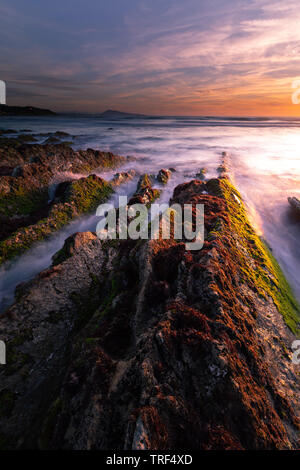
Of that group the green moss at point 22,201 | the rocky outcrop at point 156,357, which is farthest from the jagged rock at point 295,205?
the green moss at point 22,201

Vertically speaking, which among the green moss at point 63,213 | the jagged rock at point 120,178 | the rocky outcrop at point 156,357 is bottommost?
the rocky outcrop at point 156,357

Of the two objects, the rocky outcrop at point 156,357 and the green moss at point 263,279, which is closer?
the rocky outcrop at point 156,357

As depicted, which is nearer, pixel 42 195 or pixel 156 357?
pixel 156 357

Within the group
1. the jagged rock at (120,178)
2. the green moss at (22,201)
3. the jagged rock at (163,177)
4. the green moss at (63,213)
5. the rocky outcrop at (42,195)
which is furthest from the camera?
the jagged rock at (163,177)

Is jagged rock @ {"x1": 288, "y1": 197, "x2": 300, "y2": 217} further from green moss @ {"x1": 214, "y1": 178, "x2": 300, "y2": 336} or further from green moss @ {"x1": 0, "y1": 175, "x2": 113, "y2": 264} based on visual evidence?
green moss @ {"x1": 0, "y1": 175, "x2": 113, "y2": 264}

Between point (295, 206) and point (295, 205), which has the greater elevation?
point (295, 205)

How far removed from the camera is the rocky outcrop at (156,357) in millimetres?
4965

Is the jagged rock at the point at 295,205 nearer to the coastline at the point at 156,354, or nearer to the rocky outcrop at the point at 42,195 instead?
the coastline at the point at 156,354

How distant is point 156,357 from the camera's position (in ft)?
18.8

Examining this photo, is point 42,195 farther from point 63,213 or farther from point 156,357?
point 156,357

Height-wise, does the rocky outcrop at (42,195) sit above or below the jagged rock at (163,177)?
below

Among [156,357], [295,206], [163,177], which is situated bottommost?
[156,357]

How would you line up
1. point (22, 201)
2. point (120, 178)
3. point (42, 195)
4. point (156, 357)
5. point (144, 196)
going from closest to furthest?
point (156, 357), point (22, 201), point (42, 195), point (144, 196), point (120, 178)

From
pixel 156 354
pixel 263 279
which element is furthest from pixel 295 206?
pixel 156 354
